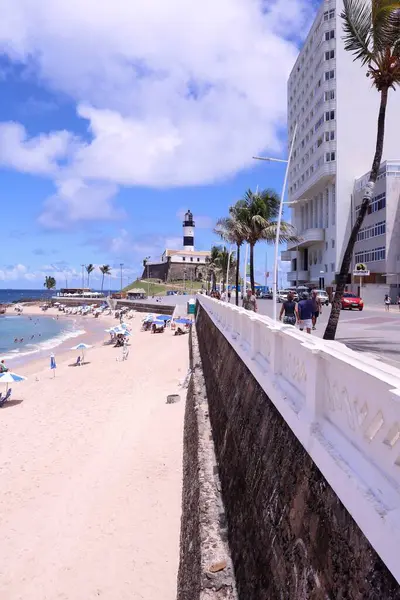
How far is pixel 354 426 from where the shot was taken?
10.3 ft

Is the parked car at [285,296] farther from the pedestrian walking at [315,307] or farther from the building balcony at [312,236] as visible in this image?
the building balcony at [312,236]

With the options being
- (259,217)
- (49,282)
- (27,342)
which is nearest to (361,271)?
(259,217)

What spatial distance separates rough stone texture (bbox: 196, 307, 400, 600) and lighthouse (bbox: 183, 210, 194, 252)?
127m

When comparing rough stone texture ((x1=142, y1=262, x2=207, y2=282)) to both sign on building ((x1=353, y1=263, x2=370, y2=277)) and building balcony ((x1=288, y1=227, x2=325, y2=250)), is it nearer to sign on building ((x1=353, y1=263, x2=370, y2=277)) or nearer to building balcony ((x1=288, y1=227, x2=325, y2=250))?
building balcony ((x1=288, y1=227, x2=325, y2=250))

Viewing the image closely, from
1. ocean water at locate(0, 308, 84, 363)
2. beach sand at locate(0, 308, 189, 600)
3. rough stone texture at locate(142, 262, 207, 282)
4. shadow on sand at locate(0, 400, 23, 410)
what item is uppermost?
rough stone texture at locate(142, 262, 207, 282)

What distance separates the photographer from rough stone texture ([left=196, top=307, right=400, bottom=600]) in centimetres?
268

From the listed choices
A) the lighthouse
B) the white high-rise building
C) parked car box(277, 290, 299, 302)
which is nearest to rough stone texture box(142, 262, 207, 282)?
the lighthouse

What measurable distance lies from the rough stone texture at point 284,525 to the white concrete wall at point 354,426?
0.50 feet

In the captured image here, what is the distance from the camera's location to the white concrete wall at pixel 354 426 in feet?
8.29

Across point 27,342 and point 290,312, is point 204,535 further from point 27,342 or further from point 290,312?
point 27,342

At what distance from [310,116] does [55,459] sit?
62.8 m

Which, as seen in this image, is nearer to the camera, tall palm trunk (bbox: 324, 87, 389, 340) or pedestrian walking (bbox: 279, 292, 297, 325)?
tall palm trunk (bbox: 324, 87, 389, 340)

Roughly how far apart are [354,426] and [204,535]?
12.2 ft

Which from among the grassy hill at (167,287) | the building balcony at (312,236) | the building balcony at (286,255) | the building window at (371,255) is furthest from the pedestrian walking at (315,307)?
the grassy hill at (167,287)
